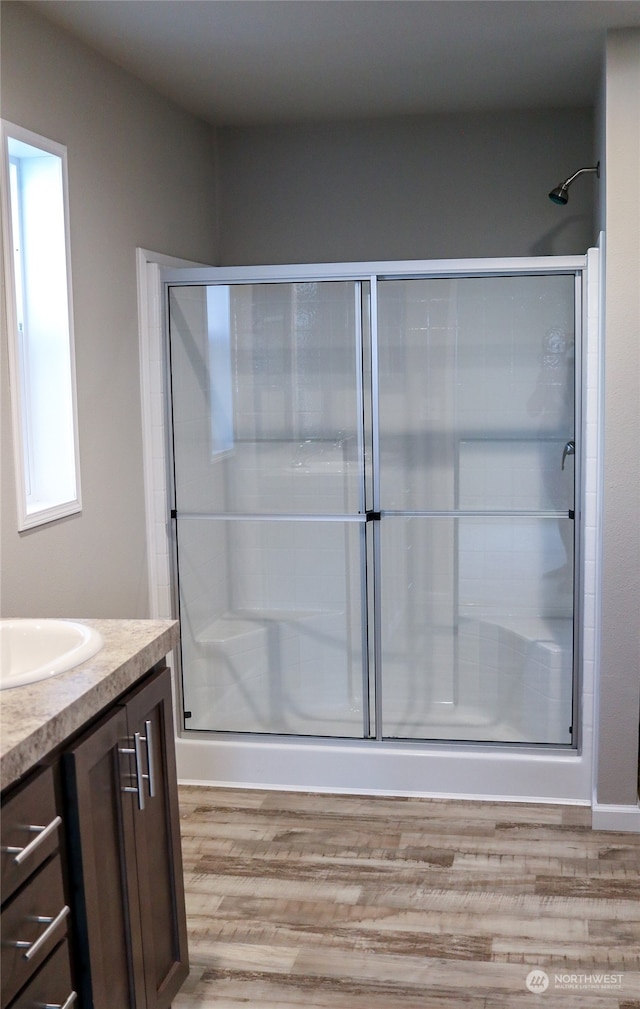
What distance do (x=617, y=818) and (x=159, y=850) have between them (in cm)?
174

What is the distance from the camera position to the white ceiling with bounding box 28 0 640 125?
9.24 feet

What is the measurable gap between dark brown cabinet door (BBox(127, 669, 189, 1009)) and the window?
792mm

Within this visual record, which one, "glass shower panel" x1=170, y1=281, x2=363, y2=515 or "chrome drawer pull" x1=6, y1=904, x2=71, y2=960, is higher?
"glass shower panel" x1=170, y1=281, x2=363, y2=515

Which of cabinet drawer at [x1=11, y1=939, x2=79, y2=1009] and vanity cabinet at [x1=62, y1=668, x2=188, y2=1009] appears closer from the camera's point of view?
cabinet drawer at [x1=11, y1=939, x2=79, y2=1009]

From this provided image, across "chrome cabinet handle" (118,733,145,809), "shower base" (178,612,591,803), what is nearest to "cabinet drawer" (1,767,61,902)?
"chrome cabinet handle" (118,733,145,809)

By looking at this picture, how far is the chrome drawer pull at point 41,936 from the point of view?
164cm

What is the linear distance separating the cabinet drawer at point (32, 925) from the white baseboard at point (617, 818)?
2049mm

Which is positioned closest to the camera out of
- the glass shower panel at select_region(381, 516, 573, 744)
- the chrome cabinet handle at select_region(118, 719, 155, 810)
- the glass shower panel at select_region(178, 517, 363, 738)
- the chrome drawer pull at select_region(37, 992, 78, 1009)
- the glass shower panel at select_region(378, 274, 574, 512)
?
the chrome drawer pull at select_region(37, 992, 78, 1009)

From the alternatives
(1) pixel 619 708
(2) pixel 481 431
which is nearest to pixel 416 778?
(1) pixel 619 708

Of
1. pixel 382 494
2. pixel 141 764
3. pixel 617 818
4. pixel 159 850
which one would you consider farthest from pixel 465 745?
pixel 141 764

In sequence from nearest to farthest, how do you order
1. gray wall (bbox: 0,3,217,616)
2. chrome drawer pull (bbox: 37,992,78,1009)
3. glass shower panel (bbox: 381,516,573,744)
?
chrome drawer pull (bbox: 37,992,78,1009) → gray wall (bbox: 0,3,217,616) → glass shower panel (bbox: 381,516,573,744)

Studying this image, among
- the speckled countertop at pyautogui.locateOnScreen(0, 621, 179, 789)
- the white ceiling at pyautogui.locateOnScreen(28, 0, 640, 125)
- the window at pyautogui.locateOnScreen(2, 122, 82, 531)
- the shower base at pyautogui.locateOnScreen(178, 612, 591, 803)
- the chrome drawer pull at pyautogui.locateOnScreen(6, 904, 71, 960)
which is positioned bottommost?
the shower base at pyautogui.locateOnScreen(178, 612, 591, 803)

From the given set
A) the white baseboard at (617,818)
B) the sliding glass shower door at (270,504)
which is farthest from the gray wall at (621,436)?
the sliding glass shower door at (270,504)

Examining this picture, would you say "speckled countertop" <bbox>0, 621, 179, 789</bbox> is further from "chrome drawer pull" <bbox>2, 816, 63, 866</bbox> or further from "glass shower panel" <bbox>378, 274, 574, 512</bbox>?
"glass shower panel" <bbox>378, 274, 574, 512</bbox>
